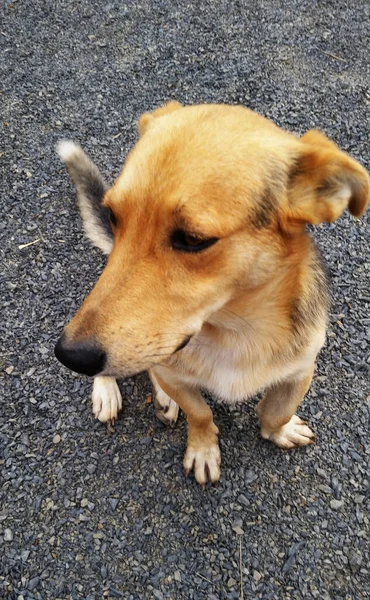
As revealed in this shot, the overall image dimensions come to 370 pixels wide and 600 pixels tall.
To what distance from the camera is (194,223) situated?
6.32ft

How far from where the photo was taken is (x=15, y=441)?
3592mm

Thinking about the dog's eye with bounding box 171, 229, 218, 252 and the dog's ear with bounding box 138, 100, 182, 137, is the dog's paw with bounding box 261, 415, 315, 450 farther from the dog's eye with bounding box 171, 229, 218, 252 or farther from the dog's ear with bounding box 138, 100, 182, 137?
the dog's ear with bounding box 138, 100, 182, 137

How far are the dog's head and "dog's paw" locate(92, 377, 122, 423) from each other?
1647mm

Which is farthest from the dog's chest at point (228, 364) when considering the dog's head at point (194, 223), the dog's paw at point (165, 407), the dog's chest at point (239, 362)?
the dog's paw at point (165, 407)

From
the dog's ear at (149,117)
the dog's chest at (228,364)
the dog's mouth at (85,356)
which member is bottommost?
the dog's chest at (228,364)

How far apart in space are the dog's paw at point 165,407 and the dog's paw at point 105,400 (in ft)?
0.98

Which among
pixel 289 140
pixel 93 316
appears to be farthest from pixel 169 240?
pixel 289 140

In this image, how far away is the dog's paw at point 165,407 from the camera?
3.59 m

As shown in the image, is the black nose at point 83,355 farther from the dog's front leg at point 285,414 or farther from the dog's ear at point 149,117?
the dog's front leg at point 285,414

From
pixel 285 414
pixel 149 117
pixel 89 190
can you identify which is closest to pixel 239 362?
pixel 285 414

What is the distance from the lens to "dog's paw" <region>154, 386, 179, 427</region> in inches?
141

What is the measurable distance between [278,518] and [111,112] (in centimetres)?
444

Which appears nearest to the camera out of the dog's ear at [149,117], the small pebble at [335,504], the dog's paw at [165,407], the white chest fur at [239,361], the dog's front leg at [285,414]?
the dog's ear at [149,117]

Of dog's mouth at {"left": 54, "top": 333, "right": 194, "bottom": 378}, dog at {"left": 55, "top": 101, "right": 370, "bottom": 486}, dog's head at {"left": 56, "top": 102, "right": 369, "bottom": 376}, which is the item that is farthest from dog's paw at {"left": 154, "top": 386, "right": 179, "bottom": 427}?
dog's mouth at {"left": 54, "top": 333, "right": 194, "bottom": 378}
